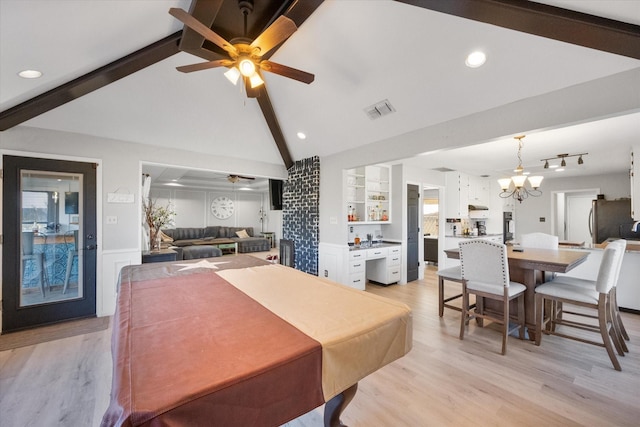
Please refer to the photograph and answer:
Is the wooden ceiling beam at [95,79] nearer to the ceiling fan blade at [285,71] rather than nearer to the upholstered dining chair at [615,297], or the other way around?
the ceiling fan blade at [285,71]

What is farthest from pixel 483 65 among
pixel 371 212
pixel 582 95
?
pixel 371 212

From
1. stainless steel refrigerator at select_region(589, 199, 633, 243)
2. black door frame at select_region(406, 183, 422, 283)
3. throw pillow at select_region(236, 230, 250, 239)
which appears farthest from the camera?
throw pillow at select_region(236, 230, 250, 239)

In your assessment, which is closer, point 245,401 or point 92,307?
point 245,401

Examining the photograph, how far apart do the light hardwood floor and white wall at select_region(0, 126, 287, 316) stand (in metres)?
0.90

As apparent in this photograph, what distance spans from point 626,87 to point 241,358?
10.3ft

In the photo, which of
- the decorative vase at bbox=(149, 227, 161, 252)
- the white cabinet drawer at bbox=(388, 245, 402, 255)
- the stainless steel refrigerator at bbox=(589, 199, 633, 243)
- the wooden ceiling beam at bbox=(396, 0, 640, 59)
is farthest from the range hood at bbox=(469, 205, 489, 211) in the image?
the decorative vase at bbox=(149, 227, 161, 252)

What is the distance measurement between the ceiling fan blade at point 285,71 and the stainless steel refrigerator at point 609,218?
705 cm

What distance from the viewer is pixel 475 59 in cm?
225

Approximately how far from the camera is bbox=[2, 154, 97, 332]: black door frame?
3096 mm

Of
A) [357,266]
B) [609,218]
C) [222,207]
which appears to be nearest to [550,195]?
[609,218]

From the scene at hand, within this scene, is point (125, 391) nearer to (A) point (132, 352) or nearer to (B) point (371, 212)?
(A) point (132, 352)

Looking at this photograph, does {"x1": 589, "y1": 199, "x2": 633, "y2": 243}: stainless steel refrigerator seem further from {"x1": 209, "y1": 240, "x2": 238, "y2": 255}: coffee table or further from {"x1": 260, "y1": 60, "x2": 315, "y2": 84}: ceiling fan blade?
{"x1": 209, "y1": 240, "x2": 238, "y2": 255}: coffee table

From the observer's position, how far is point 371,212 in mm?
5441

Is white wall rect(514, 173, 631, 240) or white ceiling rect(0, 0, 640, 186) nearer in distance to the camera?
white ceiling rect(0, 0, 640, 186)
